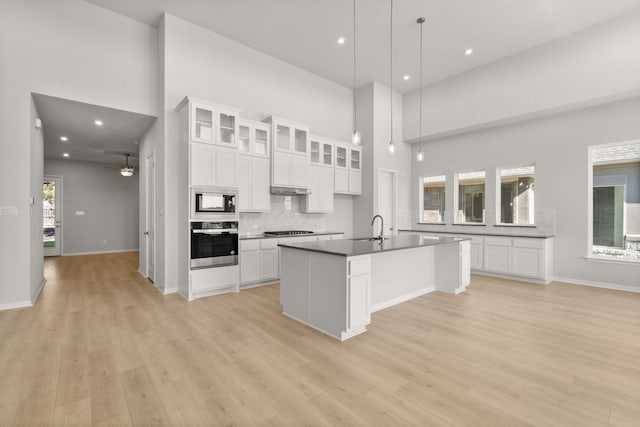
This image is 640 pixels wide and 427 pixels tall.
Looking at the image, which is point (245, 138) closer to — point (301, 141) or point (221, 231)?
point (301, 141)

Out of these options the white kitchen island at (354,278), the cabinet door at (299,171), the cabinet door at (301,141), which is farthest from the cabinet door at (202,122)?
the white kitchen island at (354,278)

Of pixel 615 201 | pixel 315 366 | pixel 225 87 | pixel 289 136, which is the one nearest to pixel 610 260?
pixel 615 201

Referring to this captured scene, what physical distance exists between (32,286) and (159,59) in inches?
147

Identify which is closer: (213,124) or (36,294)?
(36,294)

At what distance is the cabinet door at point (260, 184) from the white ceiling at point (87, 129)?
182 centimetres

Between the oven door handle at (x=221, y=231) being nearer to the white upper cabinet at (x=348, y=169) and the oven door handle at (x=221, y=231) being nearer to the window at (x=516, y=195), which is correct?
the white upper cabinet at (x=348, y=169)

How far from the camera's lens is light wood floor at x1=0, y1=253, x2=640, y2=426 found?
1824mm

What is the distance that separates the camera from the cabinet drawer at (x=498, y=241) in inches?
220

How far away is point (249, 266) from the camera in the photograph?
488cm

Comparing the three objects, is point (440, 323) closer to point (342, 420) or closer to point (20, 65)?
point (342, 420)

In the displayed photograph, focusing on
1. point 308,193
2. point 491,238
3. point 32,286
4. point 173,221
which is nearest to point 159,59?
point 173,221

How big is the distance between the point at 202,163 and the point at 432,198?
547 centimetres

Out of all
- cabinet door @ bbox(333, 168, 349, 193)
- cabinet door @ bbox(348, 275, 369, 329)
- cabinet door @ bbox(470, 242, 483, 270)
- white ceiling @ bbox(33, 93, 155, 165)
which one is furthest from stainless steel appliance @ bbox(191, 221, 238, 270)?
cabinet door @ bbox(470, 242, 483, 270)

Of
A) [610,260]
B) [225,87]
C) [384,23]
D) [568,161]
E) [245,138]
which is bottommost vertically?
[610,260]
